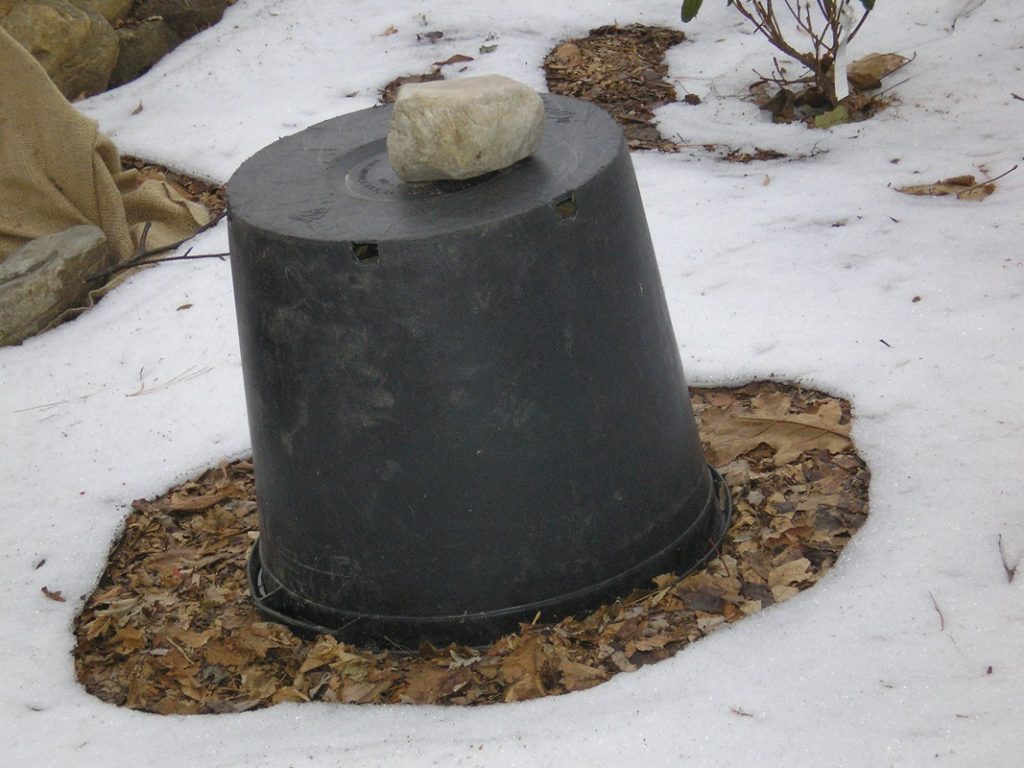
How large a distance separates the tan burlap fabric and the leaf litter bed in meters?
1.59

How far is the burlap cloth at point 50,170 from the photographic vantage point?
4.25 meters

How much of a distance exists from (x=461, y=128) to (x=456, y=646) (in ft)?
3.34

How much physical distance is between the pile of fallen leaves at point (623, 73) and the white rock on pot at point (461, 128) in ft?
8.04

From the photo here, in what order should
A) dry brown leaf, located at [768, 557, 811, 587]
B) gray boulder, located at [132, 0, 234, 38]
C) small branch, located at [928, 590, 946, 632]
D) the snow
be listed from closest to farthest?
the snow → small branch, located at [928, 590, 946, 632] → dry brown leaf, located at [768, 557, 811, 587] → gray boulder, located at [132, 0, 234, 38]

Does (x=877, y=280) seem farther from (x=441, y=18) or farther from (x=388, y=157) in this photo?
(x=441, y=18)

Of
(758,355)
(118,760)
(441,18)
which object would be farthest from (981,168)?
(118,760)

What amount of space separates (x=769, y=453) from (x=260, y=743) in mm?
1433

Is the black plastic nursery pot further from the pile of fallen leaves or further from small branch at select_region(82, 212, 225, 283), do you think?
the pile of fallen leaves

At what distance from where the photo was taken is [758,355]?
3305 millimetres

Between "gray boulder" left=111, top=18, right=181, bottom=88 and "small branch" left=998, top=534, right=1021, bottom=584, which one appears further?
"gray boulder" left=111, top=18, right=181, bottom=88

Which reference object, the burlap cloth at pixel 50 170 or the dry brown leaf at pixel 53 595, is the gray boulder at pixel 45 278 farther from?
the dry brown leaf at pixel 53 595

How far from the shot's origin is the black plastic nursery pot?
84.5 inches

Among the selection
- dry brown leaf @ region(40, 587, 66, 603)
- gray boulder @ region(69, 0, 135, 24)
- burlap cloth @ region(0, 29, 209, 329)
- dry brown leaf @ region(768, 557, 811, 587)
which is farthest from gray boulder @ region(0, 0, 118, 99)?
dry brown leaf @ region(768, 557, 811, 587)

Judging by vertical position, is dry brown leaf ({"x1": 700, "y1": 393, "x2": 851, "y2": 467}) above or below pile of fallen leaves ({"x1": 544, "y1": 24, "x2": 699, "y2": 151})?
below
